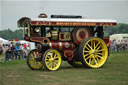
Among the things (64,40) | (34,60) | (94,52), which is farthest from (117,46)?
(34,60)

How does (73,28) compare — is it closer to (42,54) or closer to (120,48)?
(42,54)

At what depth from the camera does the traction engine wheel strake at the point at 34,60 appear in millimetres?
14148

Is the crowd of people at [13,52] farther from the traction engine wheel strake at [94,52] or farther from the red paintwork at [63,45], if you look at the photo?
the traction engine wheel strake at [94,52]

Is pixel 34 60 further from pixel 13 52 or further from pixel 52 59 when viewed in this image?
pixel 13 52

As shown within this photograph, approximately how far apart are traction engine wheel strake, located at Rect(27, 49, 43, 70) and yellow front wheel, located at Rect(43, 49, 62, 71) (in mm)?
793

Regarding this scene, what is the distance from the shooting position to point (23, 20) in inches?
553

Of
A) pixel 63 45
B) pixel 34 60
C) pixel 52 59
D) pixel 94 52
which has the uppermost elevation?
pixel 63 45

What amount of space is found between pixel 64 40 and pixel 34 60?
1.63 metres

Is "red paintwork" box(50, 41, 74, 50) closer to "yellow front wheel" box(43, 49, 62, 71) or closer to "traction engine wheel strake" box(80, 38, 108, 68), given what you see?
"yellow front wheel" box(43, 49, 62, 71)

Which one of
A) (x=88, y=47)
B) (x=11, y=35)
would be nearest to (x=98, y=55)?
(x=88, y=47)

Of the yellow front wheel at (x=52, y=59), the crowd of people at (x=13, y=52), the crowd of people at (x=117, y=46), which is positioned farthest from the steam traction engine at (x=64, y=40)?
the crowd of people at (x=117, y=46)

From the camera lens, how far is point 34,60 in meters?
14.3

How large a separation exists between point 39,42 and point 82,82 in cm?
462

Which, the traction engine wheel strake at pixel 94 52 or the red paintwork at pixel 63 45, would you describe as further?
the traction engine wheel strake at pixel 94 52
